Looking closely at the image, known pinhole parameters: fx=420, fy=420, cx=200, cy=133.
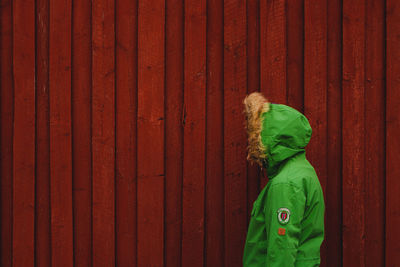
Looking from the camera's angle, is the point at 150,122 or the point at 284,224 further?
the point at 150,122

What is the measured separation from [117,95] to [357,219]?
84.8 inches

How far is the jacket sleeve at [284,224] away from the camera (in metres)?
2.42

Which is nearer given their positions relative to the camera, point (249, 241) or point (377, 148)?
point (249, 241)

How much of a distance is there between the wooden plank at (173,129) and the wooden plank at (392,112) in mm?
1636

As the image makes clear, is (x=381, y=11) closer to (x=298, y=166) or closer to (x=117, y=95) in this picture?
(x=298, y=166)

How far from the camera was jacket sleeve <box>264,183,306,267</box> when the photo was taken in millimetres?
2418

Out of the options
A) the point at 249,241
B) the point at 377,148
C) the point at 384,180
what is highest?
the point at 377,148

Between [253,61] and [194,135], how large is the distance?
2.49 feet

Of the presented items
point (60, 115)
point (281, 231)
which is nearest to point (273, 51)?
point (281, 231)

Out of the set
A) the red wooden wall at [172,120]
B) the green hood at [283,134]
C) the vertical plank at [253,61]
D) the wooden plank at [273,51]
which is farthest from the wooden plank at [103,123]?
the green hood at [283,134]

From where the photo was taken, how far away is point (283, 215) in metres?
2.43

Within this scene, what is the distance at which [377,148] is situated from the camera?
3.33 m

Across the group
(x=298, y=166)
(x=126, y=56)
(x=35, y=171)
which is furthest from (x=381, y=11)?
(x=35, y=171)

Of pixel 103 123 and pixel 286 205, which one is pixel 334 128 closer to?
pixel 286 205
